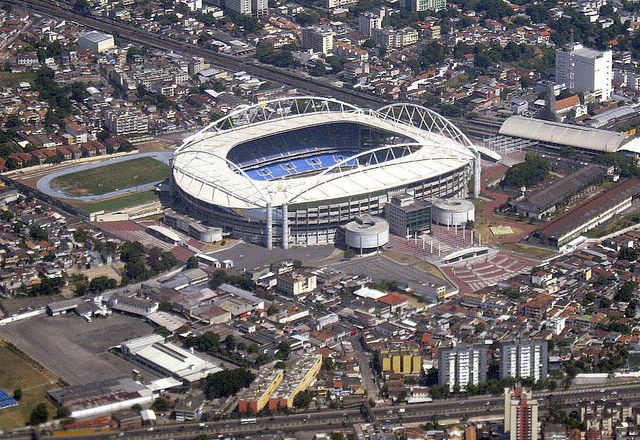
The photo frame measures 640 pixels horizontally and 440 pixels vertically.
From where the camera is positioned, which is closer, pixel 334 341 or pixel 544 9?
pixel 334 341

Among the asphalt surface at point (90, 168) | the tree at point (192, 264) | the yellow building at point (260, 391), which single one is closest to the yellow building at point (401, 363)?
the yellow building at point (260, 391)

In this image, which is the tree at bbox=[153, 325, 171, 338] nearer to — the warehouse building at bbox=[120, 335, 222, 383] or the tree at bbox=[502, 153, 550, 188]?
the warehouse building at bbox=[120, 335, 222, 383]

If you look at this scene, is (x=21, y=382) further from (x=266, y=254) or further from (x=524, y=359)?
(x=524, y=359)

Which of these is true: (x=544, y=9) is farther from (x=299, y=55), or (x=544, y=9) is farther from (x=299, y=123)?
(x=299, y=123)

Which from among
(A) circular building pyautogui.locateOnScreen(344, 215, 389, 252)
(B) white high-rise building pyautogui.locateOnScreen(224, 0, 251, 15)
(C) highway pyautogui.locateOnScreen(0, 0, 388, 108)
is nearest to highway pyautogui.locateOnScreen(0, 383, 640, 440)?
(A) circular building pyautogui.locateOnScreen(344, 215, 389, 252)

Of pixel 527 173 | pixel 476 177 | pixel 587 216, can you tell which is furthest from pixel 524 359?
pixel 527 173

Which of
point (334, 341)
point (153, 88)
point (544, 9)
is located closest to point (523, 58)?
point (544, 9)

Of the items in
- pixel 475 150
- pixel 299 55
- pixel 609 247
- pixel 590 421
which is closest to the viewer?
pixel 590 421
